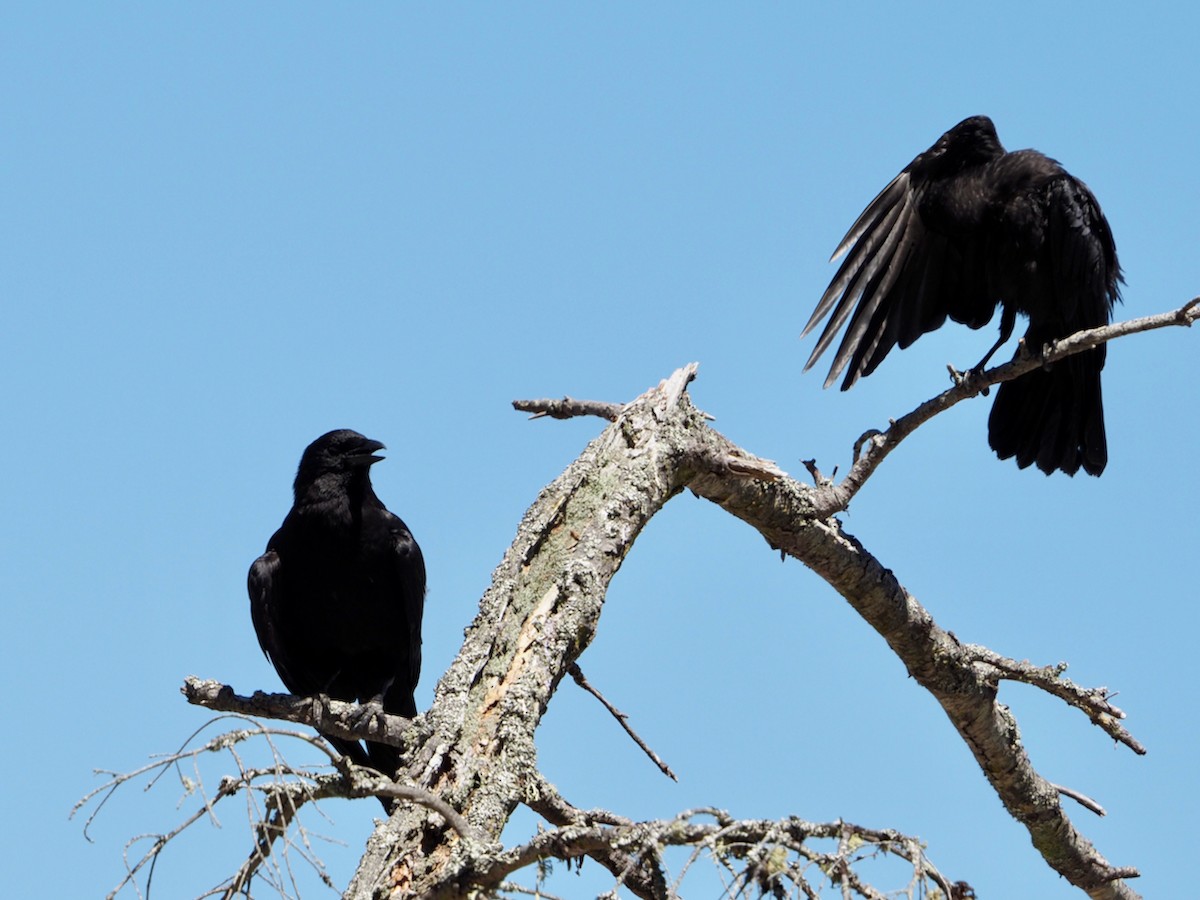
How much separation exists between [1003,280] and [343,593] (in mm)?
3221

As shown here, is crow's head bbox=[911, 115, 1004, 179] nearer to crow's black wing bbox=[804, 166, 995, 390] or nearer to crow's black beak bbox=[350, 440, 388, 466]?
crow's black wing bbox=[804, 166, 995, 390]

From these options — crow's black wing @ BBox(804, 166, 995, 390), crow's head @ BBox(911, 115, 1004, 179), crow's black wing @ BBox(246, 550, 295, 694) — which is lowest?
crow's black wing @ BBox(246, 550, 295, 694)

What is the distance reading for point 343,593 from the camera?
5629 mm

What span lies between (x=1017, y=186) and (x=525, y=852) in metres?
4.49

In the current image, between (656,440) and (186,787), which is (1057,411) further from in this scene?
(186,787)

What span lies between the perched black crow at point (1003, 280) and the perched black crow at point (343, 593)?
2.02 meters

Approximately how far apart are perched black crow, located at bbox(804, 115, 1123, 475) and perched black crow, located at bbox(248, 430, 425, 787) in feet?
6.62

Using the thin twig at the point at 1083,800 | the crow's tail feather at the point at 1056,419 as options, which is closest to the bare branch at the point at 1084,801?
the thin twig at the point at 1083,800

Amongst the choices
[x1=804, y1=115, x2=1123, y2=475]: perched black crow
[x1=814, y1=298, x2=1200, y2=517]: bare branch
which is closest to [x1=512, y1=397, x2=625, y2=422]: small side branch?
[x1=814, y1=298, x2=1200, y2=517]: bare branch

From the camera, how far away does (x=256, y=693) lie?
4.30 metres

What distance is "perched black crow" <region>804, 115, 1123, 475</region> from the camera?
18.8 ft

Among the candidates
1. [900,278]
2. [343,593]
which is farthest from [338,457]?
[900,278]

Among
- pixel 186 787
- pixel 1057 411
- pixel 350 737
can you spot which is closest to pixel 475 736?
pixel 186 787

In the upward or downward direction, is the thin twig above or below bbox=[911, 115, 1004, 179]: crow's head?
below
